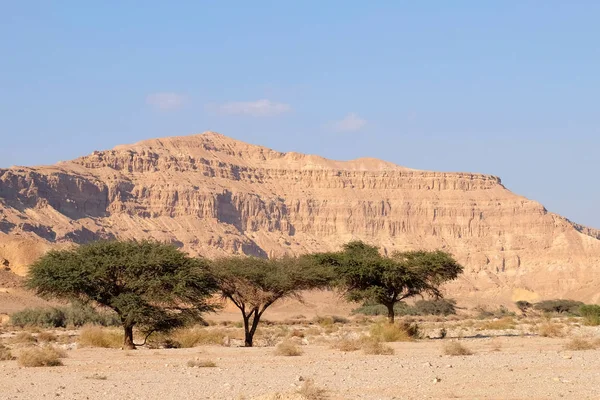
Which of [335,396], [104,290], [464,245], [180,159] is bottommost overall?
[335,396]

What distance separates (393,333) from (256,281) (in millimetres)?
5328

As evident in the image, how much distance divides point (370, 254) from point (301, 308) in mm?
52932

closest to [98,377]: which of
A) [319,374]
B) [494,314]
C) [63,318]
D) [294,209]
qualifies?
[319,374]

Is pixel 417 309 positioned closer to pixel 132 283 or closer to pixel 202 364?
pixel 132 283

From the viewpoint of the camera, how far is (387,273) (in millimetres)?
37125

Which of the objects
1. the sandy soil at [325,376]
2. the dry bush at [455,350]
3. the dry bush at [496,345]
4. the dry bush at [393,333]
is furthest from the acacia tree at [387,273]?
the dry bush at [455,350]

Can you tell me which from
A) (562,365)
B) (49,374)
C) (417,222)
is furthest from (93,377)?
(417,222)

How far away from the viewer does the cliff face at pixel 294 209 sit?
13650 cm

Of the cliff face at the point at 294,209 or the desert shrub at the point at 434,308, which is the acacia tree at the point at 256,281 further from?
the cliff face at the point at 294,209

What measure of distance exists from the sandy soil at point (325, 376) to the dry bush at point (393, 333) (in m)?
6.22

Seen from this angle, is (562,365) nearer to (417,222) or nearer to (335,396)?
(335,396)

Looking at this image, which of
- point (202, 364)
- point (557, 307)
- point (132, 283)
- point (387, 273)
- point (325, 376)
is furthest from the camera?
point (557, 307)

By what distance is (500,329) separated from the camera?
4697cm

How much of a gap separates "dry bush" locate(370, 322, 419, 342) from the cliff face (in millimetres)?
92989
